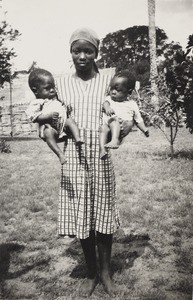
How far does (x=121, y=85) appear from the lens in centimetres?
253

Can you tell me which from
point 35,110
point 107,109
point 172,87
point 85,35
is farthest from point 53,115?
point 172,87

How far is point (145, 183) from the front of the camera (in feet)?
22.4

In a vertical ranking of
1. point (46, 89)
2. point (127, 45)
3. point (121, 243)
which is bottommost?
point (121, 243)

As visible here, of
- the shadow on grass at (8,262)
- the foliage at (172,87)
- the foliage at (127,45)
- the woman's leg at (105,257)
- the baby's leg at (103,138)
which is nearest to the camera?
the baby's leg at (103,138)

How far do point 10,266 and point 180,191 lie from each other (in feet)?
11.4

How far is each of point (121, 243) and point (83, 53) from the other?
2360mm

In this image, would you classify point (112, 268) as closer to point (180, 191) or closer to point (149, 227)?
point (149, 227)

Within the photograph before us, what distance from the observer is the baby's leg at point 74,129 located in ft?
8.03

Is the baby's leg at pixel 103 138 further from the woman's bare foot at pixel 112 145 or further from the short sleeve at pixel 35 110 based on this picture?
the short sleeve at pixel 35 110

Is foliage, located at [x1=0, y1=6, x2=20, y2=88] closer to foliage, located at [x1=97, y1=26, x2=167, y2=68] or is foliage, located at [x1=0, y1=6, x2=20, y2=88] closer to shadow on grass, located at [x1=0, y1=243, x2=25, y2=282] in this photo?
shadow on grass, located at [x1=0, y1=243, x2=25, y2=282]

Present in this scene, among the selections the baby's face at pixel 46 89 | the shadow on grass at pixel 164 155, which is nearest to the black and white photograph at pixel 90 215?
the baby's face at pixel 46 89

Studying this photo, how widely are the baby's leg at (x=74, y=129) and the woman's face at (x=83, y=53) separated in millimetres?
409

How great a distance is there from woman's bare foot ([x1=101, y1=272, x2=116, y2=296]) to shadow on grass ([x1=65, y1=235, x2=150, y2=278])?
0.35 metres

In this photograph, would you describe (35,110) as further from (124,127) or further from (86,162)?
(124,127)
